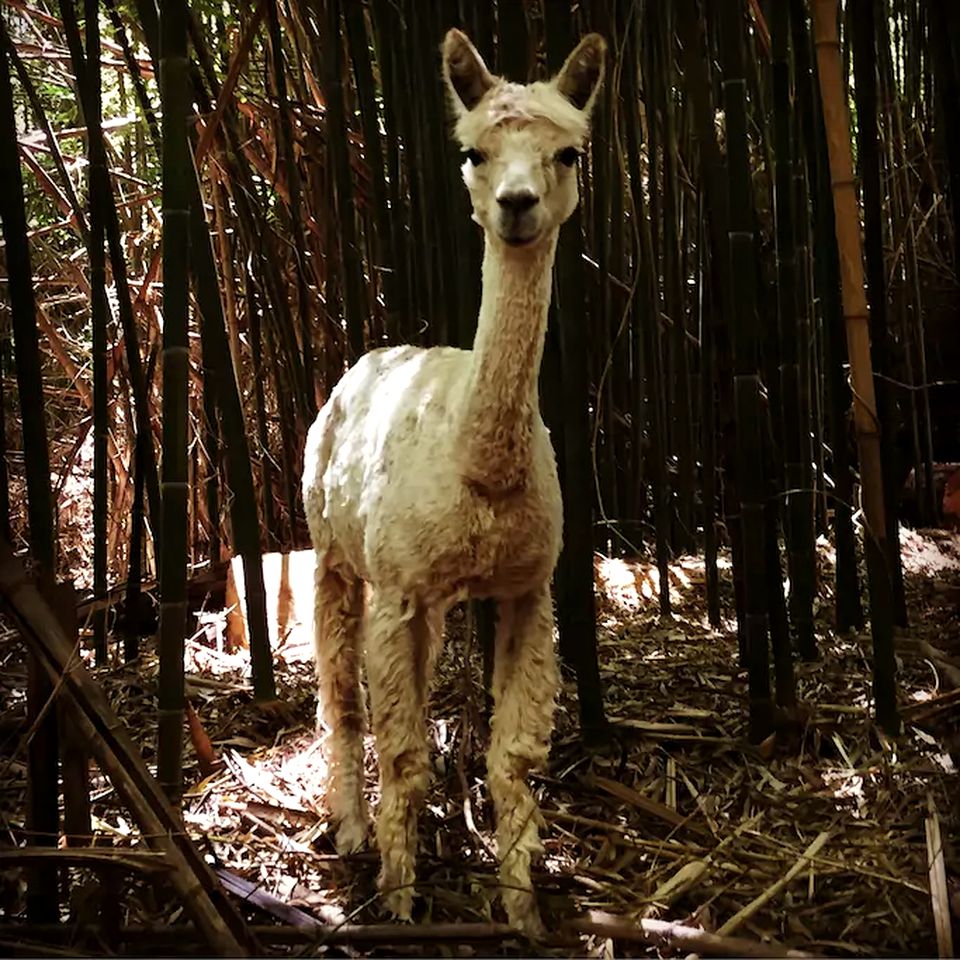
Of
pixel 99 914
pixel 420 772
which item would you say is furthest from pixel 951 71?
pixel 99 914

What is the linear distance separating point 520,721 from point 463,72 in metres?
1.26

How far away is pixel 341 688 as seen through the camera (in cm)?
247

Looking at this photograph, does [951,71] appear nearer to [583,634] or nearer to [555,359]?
[555,359]

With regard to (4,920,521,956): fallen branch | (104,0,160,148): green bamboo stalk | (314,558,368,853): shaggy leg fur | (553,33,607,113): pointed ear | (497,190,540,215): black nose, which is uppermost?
(104,0,160,148): green bamboo stalk

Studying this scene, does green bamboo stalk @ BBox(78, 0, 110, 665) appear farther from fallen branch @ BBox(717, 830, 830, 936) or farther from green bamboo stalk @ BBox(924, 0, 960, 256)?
fallen branch @ BBox(717, 830, 830, 936)

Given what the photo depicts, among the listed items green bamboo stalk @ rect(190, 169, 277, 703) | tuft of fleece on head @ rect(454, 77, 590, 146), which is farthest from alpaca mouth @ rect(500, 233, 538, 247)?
green bamboo stalk @ rect(190, 169, 277, 703)

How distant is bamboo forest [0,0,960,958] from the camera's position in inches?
68.2

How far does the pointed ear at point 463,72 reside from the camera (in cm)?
191

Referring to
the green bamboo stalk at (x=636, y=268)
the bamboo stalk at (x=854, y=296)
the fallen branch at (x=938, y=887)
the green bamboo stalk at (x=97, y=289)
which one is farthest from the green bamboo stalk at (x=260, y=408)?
the fallen branch at (x=938, y=887)

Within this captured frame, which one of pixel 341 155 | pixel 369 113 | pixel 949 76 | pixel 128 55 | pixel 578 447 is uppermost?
pixel 128 55

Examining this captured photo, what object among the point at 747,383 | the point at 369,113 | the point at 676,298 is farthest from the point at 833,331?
the point at 369,113

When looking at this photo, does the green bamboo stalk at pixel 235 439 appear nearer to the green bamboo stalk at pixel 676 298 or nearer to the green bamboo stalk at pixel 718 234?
the green bamboo stalk at pixel 718 234

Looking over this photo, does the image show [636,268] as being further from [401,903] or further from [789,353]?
[401,903]

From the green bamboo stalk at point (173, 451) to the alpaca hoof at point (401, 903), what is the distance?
45cm
